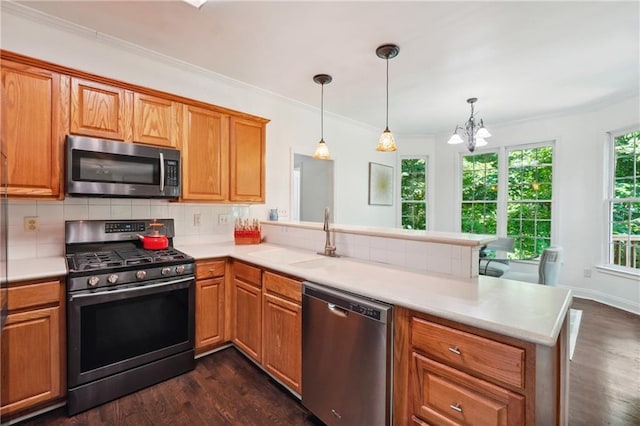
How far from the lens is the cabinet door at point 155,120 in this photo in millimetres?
2391

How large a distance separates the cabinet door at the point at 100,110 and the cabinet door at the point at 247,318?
4.94 ft

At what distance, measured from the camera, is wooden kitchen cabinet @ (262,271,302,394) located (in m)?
1.93

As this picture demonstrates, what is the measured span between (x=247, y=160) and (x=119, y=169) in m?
1.13

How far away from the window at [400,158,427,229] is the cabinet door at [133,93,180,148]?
4.34 meters

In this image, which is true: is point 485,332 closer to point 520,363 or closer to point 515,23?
point 520,363

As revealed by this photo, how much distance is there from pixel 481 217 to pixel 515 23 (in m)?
3.65

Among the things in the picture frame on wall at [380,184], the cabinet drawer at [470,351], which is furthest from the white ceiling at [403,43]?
the cabinet drawer at [470,351]

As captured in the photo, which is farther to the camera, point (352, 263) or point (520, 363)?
point (352, 263)

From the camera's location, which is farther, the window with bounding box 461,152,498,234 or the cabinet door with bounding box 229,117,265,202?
the window with bounding box 461,152,498,234

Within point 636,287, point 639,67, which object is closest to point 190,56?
point 639,67

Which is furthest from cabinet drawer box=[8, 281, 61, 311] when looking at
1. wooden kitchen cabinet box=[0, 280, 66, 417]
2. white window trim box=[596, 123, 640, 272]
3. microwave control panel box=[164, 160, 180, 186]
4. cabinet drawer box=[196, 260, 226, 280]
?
white window trim box=[596, 123, 640, 272]

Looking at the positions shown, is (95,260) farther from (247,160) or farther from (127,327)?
(247,160)

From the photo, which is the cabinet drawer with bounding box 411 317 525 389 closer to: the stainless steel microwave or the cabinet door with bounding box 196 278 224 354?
the cabinet door with bounding box 196 278 224 354

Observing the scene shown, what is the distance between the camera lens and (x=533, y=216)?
481 cm
